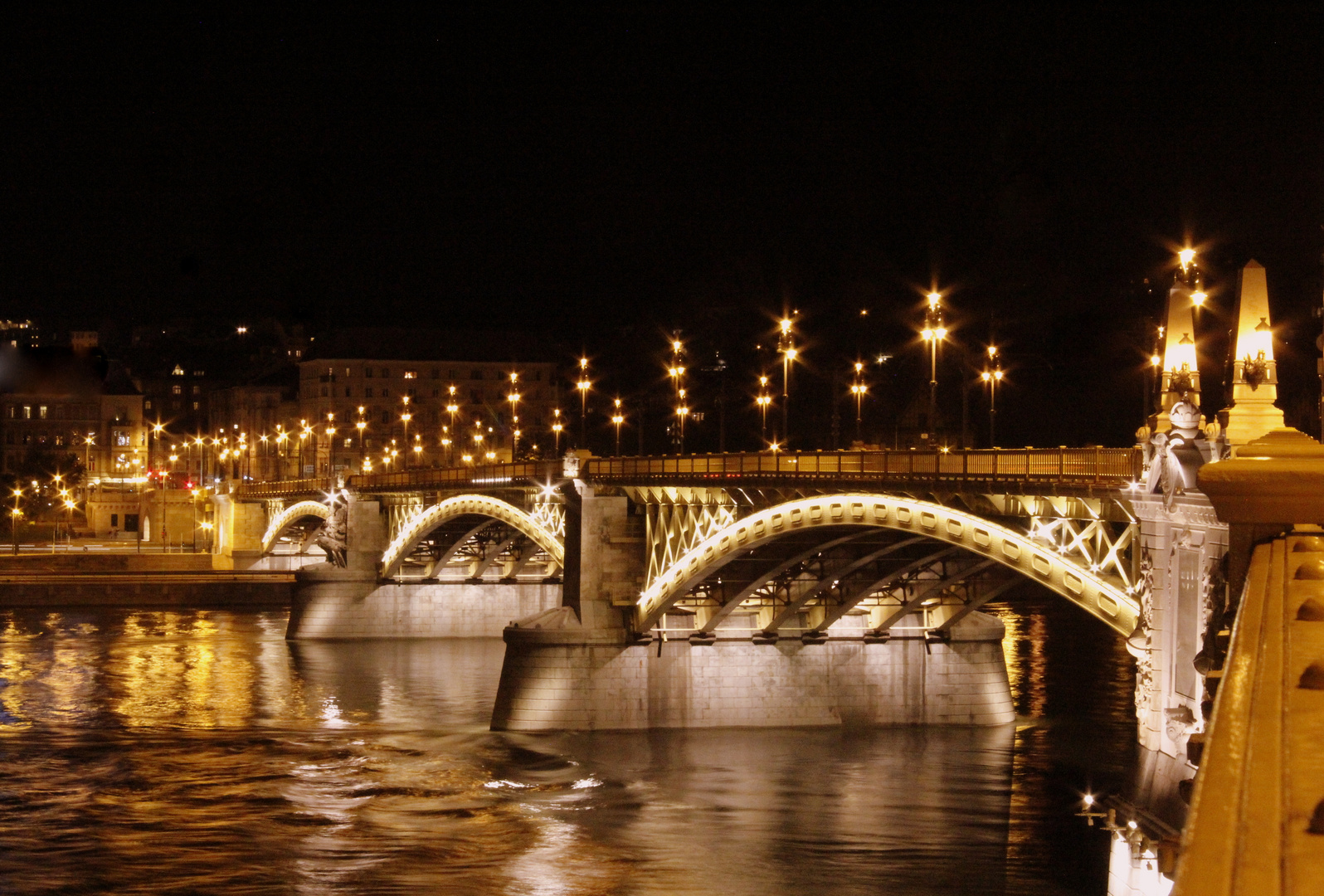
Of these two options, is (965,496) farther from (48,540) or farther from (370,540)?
(48,540)

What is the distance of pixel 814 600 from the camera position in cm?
3972

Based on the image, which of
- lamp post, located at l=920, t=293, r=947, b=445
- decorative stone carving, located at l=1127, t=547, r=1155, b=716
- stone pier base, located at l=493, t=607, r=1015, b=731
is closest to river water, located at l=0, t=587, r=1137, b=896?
stone pier base, located at l=493, t=607, r=1015, b=731

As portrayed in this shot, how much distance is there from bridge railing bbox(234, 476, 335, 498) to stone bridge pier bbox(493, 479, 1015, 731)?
3870 centimetres

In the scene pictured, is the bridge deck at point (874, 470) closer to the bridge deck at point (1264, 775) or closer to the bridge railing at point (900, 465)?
the bridge railing at point (900, 465)

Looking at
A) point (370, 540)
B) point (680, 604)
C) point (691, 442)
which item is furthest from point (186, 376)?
point (680, 604)

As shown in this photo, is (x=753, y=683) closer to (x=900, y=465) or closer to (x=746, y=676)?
(x=746, y=676)

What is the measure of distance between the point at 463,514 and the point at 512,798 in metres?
28.9

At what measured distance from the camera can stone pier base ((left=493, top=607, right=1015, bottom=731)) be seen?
129ft

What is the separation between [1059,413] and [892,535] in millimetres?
50980

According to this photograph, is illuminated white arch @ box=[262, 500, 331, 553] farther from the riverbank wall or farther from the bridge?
the riverbank wall

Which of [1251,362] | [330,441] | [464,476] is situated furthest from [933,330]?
[330,441]

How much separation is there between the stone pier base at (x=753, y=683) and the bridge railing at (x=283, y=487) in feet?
127

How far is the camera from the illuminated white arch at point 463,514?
163ft

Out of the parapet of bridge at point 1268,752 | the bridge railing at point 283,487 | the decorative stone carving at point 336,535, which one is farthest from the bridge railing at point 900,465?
the bridge railing at point 283,487
